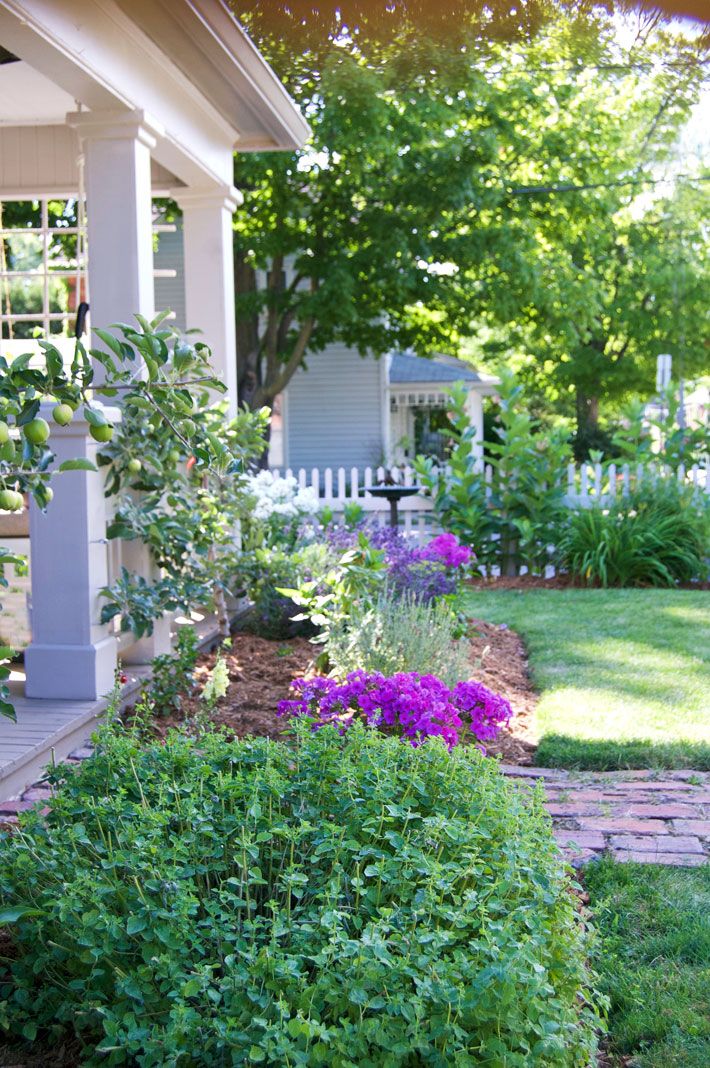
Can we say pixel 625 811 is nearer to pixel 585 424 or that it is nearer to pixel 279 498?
pixel 279 498

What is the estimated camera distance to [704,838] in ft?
10.9

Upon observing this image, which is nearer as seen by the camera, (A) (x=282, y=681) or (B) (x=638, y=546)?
(A) (x=282, y=681)

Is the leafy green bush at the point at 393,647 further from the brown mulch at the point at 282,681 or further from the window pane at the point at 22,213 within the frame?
the window pane at the point at 22,213

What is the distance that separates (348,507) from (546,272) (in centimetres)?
950

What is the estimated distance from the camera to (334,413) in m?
18.8

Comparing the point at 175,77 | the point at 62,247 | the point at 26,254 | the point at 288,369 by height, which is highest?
the point at 62,247

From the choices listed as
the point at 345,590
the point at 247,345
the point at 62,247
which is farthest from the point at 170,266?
the point at 345,590

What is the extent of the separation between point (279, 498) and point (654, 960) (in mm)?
5081

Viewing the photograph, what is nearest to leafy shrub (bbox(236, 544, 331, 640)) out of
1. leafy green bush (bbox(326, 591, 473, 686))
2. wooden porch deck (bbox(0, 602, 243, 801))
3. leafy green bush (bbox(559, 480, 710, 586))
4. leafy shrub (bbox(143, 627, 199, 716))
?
leafy green bush (bbox(326, 591, 473, 686))

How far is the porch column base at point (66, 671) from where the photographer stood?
13.9ft

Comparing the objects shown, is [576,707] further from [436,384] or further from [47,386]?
[436,384]

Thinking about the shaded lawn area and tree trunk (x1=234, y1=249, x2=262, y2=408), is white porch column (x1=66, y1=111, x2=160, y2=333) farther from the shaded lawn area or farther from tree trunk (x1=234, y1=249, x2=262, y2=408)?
tree trunk (x1=234, y1=249, x2=262, y2=408)

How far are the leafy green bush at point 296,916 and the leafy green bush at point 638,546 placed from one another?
6.39 m

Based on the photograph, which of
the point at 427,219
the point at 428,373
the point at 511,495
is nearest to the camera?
the point at 511,495
